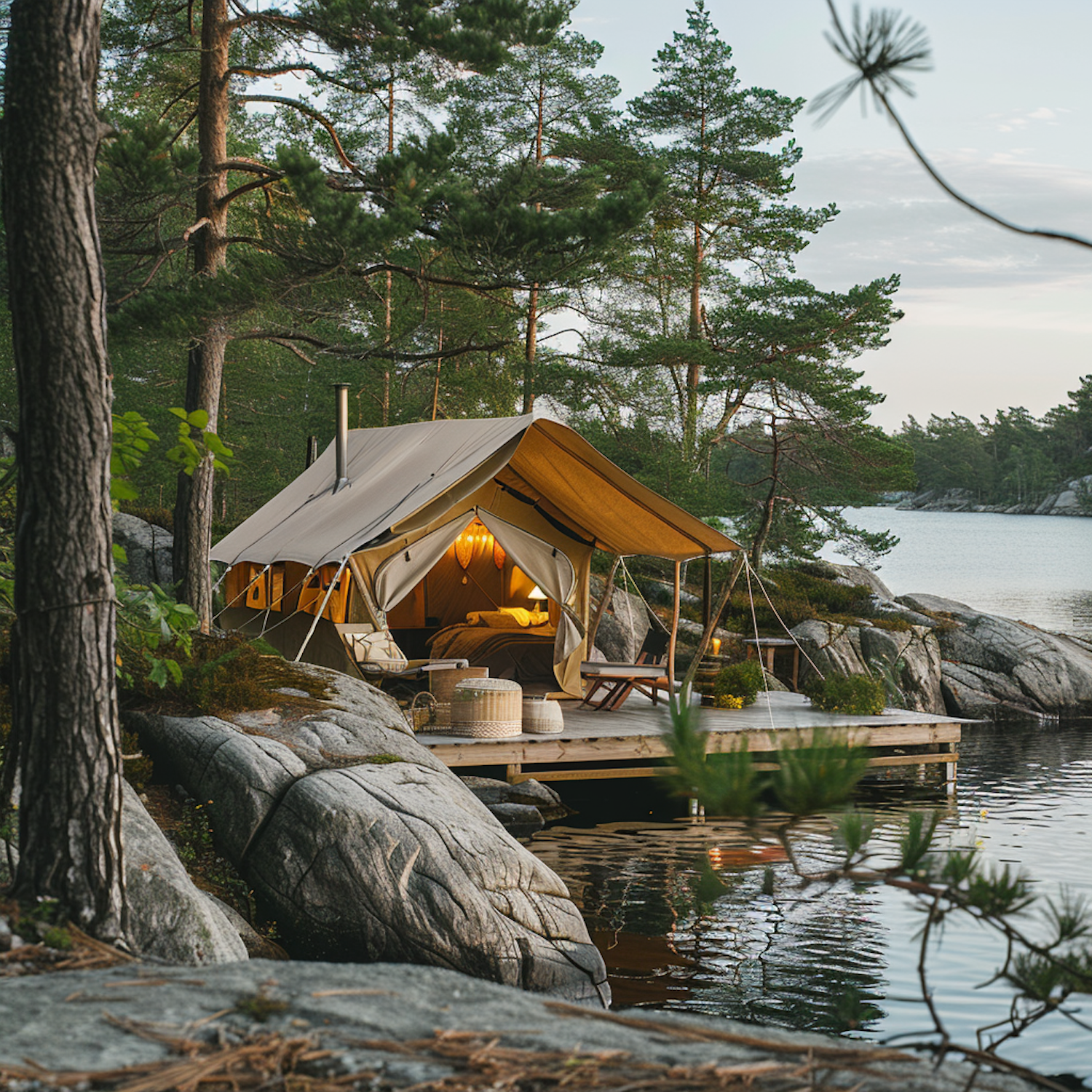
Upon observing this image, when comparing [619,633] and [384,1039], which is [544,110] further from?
[384,1039]

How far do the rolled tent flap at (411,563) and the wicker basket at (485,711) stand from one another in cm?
125

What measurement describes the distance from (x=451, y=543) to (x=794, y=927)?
4.75 metres

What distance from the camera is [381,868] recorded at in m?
4.60

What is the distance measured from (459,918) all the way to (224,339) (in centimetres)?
682

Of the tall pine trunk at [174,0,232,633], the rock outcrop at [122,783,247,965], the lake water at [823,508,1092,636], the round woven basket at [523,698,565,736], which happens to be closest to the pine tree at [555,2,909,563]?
the lake water at [823,508,1092,636]

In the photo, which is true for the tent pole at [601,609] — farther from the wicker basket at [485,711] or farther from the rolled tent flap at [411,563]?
the wicker basket at [485,711]

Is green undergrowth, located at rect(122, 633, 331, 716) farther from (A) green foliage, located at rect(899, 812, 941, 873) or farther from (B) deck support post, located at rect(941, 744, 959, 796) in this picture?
(B) deck support post, located at rect(941, 744, 959, 796)

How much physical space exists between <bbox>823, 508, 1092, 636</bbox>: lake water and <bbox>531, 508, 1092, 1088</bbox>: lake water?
9.93 metres

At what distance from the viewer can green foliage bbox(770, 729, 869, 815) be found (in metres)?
2.00

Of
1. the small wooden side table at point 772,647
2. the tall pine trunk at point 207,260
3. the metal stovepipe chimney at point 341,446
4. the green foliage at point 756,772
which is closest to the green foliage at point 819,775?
the green foliage at point 756,772

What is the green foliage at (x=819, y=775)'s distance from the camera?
2.00 metres

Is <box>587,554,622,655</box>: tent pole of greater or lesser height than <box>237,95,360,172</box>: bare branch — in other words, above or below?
below

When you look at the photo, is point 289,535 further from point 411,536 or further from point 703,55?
point 703,55

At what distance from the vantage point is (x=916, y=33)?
201cm
